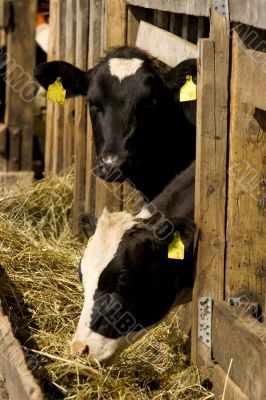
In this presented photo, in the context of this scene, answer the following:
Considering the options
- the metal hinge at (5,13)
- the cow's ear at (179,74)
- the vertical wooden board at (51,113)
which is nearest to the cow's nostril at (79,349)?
the cow's ear at (179,74)

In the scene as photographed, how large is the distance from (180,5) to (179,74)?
626 millimetres

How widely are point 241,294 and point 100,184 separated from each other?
271cm

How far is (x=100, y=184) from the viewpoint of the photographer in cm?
768

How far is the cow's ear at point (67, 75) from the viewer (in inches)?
290

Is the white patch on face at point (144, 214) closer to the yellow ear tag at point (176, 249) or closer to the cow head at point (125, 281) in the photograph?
the cow head at point (125, 281)

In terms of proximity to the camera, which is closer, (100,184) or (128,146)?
(128,146)

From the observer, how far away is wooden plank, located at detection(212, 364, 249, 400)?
16.0 ft

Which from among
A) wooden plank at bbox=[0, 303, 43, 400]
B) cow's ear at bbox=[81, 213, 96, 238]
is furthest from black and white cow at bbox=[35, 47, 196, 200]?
wooden plank at bbox=[0, 303, 43, 400]

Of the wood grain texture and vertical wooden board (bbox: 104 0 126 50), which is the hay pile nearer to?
the wood grain texture

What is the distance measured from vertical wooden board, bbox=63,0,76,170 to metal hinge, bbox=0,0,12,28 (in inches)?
80.5

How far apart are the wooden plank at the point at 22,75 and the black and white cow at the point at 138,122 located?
418 centimetres

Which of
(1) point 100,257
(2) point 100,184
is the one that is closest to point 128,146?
(2) point 100,184

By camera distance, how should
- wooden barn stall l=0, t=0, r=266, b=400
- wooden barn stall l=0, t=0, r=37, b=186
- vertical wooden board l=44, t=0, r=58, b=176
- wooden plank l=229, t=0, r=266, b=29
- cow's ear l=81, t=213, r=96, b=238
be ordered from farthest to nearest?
wooden barn stall l=0, t=0, r=37, b=186
vertical wooden board l=44, t=0, r=58, b=176
cow's ear l=81, t=213, r=96, b=238
wooden barn stall l=0, t=0, r=266, b=400
wooden plank l=229, t=0, r=266, b=29

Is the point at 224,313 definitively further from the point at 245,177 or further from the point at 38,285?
the point at 38,285
